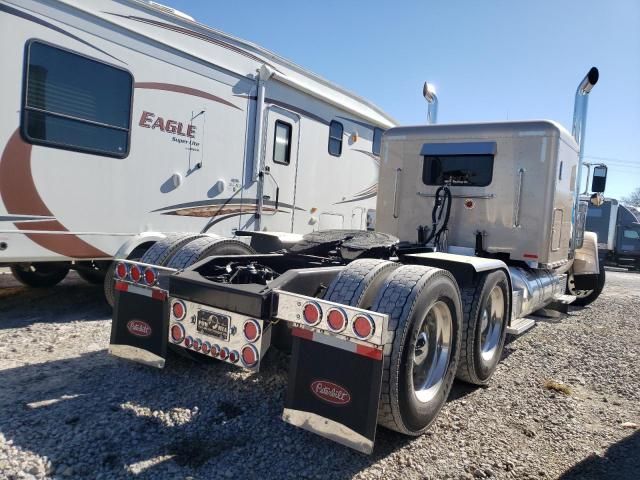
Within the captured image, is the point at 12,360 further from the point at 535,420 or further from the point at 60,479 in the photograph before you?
the point at 535,420

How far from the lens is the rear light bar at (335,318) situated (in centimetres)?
254

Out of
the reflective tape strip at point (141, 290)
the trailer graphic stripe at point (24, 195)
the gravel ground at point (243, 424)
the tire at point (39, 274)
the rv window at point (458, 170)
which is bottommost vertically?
the gravel ground at point (243, 424)

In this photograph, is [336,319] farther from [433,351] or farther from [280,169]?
[280,169]

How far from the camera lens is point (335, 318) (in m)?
2.66

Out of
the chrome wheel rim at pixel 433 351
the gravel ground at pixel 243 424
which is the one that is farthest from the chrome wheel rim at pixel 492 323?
the chrome wheel rim at pixel 433 351

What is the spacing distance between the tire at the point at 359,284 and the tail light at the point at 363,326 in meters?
0.37

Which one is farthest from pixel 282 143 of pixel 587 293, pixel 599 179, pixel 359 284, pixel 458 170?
pixel 587 293

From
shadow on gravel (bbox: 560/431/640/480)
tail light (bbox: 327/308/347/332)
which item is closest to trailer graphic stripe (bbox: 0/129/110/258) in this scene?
tail light (bbox: 327/308/347/332)

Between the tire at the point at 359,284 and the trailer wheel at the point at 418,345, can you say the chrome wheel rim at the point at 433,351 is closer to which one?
the trailer wheel at the point at 418,345

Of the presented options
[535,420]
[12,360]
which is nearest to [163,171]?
[12,360]

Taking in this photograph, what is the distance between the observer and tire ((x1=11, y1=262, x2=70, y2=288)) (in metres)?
6.27

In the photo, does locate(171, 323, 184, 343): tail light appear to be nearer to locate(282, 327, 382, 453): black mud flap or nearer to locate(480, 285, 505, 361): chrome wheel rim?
locate(282, 327, 382, 453): black mud flap

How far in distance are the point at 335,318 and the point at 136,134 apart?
150 inches

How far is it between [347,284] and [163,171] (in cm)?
344
